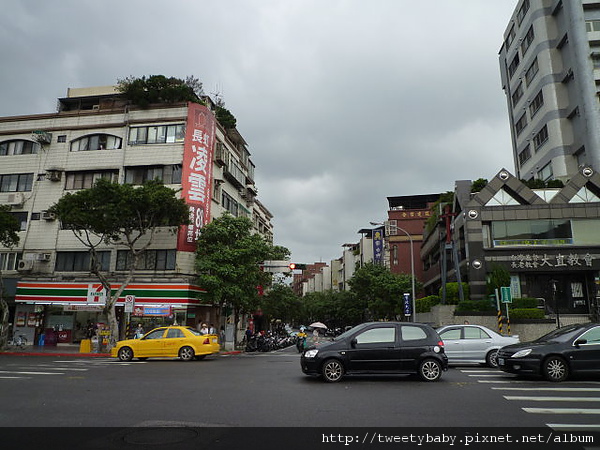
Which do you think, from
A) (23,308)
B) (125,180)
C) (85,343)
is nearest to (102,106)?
(125,180)

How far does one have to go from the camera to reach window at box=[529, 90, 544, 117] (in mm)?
44703

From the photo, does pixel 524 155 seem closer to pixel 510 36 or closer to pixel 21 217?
pixel 510 36

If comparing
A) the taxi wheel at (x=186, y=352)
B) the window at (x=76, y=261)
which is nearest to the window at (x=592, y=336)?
the taxi wheel at (x=186, y=352)

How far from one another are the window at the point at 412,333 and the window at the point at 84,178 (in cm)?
2861

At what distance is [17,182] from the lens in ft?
116

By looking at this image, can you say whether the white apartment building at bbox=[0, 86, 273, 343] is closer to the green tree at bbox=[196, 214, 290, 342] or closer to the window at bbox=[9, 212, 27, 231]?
the window at bbox=[9, 212, 27, 231]

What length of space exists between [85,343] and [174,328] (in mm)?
9053

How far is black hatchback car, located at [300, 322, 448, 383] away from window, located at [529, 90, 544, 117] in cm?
4256

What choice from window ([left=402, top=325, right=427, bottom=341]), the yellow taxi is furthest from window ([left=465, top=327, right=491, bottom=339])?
the yellow taxi

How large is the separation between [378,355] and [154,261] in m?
24.0

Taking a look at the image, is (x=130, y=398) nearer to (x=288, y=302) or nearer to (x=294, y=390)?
(x=294, y=390)

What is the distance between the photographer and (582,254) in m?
30.5

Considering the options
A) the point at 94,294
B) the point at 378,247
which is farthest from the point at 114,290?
the point at 378,247

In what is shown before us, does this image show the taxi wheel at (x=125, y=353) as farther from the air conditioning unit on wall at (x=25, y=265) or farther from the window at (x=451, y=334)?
the air conditioning unit on wall at (x=25, y=265)
